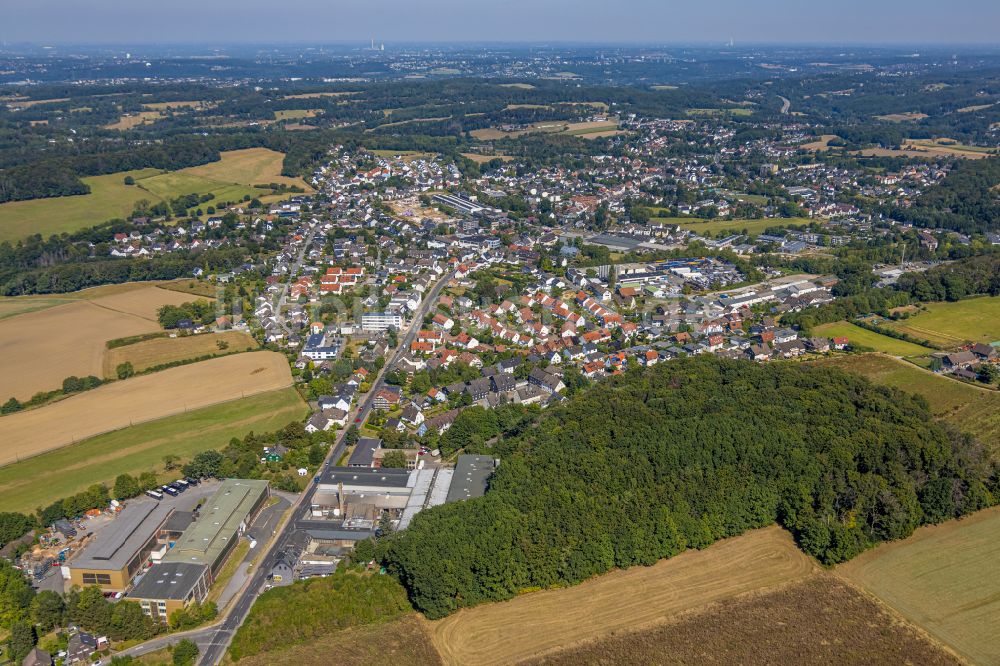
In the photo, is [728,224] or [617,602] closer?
[617,602]

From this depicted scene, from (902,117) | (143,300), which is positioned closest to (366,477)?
(143,300)

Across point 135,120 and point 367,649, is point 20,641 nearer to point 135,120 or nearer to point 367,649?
→ point 367,649

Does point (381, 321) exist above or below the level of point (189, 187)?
below

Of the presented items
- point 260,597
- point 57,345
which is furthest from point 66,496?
point 57,345

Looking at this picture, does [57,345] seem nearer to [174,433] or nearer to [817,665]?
[174,433]

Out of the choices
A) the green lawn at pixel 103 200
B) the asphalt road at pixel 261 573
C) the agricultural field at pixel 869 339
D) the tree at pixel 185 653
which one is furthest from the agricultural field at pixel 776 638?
the green lawn at pixel 103 200

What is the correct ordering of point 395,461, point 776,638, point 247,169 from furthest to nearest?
point 247,169
point 395,461
point 776,638

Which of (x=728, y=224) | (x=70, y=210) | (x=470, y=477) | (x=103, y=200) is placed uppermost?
(x=103, y=200)

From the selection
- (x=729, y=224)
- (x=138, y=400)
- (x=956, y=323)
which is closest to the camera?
(x=138, y=400)
